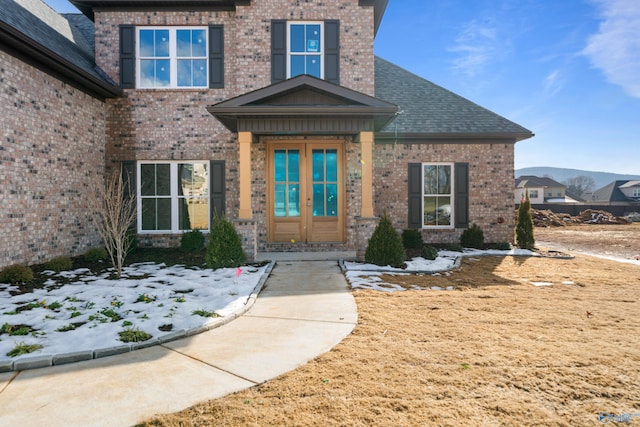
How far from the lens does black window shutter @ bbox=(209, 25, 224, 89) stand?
10.8m

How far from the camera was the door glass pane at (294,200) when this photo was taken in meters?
10.6

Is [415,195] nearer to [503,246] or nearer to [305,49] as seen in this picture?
[503,246]

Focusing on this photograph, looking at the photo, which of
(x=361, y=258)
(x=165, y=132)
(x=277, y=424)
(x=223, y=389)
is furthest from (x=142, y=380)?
(x=165, y=132)

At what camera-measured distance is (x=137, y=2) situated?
1047cm

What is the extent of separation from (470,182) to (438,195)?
3.71ft

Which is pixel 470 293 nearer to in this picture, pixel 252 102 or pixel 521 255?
pixel 521 255

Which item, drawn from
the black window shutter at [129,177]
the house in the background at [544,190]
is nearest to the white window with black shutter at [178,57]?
the black window shutter at [129,177]

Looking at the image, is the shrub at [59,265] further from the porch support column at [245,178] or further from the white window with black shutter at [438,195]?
the white window with black shutter at [438,195]

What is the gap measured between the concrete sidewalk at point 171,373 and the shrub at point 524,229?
29.2 ft

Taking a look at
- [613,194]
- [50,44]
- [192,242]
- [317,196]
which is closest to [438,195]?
[317,196]

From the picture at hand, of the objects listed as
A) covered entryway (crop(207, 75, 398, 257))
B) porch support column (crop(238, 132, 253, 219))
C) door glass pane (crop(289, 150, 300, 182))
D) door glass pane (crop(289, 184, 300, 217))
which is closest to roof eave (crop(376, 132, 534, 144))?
covered entryway (crop(207, 75, 398, 257))

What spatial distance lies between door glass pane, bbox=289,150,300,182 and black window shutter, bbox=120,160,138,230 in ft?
15.4

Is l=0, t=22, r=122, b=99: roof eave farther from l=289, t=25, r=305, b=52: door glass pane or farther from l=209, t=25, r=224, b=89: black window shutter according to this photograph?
l=289, t=25, r=305, b=52: door glass pane

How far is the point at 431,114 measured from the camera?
12250mm
